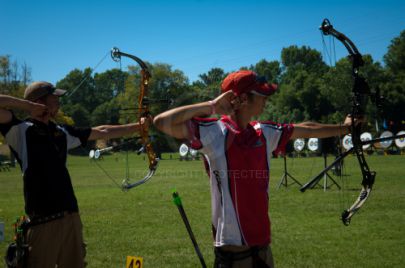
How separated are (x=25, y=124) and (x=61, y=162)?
1.52 feet

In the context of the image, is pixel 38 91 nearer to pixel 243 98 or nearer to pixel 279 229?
pixel 243 98

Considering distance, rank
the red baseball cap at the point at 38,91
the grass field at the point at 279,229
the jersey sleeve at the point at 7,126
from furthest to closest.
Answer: the grass field at the point at 279,229, the red baseball cap at the point at 38,91, the jersey sleeve at the point at 7,126

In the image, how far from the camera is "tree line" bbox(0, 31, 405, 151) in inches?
190

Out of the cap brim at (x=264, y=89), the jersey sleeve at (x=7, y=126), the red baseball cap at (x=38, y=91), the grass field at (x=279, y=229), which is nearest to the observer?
the cap brim at (x=264, y=89)

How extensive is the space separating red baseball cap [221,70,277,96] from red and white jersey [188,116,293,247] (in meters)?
0.26

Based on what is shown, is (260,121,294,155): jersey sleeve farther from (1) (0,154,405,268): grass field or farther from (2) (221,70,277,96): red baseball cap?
(1) (0,154,405,268): grass field

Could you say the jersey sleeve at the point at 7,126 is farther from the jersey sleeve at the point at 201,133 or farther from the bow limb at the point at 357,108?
the bow limb at the point at 357,108

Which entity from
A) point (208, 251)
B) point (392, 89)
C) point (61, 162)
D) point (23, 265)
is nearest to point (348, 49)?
point (61, 162)

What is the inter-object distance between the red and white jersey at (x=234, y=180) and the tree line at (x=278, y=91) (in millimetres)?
745

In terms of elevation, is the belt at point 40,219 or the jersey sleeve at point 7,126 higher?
the jersey sleeve at point 7,126

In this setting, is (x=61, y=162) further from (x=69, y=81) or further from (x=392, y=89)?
(x=392, y=89)

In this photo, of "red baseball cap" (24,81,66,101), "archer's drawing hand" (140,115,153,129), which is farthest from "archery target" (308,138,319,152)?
"red baseball cap" (24,81,66,101)

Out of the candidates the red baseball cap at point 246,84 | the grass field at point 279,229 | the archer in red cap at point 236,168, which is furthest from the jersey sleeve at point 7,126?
the grass field at point 279,229

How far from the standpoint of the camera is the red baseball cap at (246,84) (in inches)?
105
